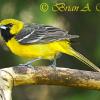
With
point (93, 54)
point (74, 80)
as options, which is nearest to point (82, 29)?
point (93, 54)

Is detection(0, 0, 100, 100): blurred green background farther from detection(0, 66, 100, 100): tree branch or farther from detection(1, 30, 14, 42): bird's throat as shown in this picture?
detection(0, 66, 100, 100): tree branch

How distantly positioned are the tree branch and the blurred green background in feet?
3.30

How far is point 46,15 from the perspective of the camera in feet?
18.7

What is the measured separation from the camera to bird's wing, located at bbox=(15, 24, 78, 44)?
5.10 metres

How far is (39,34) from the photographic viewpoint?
17.1 feet

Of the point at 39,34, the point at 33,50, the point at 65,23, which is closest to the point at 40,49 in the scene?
the point at 33,50

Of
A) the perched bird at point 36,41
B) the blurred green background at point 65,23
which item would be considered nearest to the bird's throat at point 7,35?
the perched bird at point 36,41

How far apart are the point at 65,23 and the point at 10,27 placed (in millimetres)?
1146

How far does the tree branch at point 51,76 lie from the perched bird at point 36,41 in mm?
424

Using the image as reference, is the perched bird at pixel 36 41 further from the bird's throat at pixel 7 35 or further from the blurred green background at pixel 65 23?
the blurred green background at pixel 65 23

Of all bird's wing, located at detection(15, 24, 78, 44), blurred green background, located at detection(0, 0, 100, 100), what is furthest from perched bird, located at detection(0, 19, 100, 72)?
blurred green background, located at detection(0, 0, 100, 100)

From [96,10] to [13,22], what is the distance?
3.16ft

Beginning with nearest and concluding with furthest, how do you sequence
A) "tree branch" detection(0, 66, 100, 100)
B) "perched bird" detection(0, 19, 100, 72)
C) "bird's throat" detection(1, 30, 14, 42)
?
"tree branch" detection(0, 66, 100, 100) < "perched bird" detection(0, 19, 100, 72) < "bird's throat" detection(1, 30, 14, 42)

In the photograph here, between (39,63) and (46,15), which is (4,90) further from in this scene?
(39,63)
